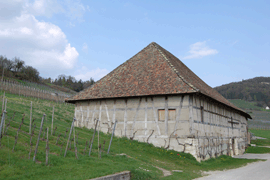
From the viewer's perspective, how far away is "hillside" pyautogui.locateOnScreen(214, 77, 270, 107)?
101012 mm

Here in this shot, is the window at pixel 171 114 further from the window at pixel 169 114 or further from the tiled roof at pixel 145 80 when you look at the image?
the tiled roof at pixel 145 80

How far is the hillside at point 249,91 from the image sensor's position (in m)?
101

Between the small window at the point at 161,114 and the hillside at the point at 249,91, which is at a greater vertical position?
the hillside at the point at 249,91

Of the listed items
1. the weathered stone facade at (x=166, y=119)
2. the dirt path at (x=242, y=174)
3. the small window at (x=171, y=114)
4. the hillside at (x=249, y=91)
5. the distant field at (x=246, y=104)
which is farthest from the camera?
the hillside at (x=249, y=91)

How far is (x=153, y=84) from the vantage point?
1453 cm

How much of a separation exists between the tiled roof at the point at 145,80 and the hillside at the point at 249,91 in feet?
312

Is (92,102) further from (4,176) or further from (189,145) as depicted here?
(4,176)

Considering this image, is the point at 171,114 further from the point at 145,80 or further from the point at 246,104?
the point at 246,104

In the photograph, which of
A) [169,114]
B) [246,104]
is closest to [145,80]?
[169,114]

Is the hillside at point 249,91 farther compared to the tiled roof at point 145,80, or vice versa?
the hillside at point 249,91

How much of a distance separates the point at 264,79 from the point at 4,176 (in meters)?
139

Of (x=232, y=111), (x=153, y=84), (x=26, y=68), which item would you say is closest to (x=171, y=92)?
(x=153, y=84)

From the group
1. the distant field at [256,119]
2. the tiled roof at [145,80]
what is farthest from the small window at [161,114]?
the distant field at [256,119]

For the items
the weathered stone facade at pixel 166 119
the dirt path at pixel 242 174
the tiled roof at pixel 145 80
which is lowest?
the dirt path at pixel 242 174
